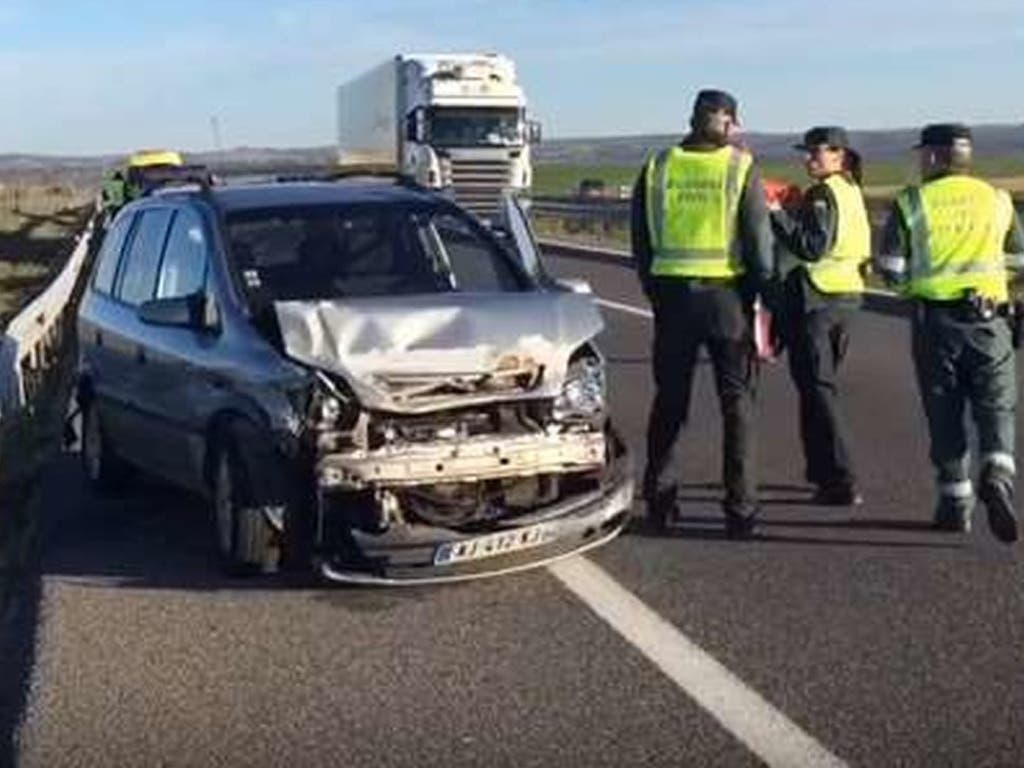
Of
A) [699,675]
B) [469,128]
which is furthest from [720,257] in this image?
[469,128]

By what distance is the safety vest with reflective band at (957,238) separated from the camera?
8.31 m

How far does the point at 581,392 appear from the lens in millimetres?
7672

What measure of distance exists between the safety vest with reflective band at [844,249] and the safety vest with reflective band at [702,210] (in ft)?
3.84

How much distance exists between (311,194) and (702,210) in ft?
6.33

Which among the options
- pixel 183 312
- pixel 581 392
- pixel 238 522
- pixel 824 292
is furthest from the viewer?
pixel 824 292

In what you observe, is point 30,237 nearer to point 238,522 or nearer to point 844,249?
point 844,249

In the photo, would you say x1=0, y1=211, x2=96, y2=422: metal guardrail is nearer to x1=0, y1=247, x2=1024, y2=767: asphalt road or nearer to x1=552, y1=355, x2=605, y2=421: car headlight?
x1=0, y1=247, x2=1024, y2=767: asphalt road

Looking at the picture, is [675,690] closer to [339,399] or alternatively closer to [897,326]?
[339,399]

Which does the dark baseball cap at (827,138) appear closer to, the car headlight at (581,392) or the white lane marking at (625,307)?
the car headlight at (581,392)

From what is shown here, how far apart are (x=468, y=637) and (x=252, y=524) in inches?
47.5

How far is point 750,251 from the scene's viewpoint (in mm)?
8297

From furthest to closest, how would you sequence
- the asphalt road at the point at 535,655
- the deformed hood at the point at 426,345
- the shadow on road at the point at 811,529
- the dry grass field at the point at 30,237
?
the dry grass field at the point at 30,237 < the shadow on road at the point at 811,529 < the deformed hood at the point at 426,345 < the asphalt road at the point at 535,655

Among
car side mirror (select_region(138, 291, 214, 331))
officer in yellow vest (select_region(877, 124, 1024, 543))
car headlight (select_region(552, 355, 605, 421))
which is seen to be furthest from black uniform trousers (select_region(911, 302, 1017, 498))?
car side mirror (select_region(138, 291, 214, 331))

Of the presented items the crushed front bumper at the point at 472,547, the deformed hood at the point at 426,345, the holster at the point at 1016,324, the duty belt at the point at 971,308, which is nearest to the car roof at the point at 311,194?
the deformed hood at the point at 426,345
